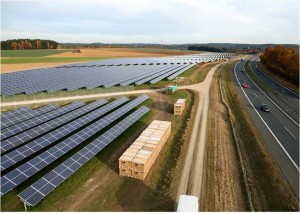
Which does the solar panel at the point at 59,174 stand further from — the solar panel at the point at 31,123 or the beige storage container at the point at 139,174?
the solar panel at the point at 31,123

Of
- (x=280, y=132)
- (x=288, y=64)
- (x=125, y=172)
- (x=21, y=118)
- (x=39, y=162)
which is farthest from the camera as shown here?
(x=288, y=64)

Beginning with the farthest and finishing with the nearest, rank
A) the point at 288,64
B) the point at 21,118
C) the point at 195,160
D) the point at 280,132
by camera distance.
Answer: the point at 288,64
the point at 280,132
the point at 21,118
the point at 195,160

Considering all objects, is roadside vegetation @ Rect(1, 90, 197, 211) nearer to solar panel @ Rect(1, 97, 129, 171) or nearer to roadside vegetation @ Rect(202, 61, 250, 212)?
solar panel @ Rect(1, 97, 129, 171)

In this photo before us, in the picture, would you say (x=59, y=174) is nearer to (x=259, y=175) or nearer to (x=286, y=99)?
(x=259, y=175)

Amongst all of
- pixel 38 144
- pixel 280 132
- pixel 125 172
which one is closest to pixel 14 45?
pixel 38 144

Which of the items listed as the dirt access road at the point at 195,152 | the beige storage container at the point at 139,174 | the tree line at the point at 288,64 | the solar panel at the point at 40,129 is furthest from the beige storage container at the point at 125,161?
the tree line at the point at 288,64

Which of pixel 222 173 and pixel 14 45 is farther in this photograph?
pixel 14 45

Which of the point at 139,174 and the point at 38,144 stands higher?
the point at 38,144
